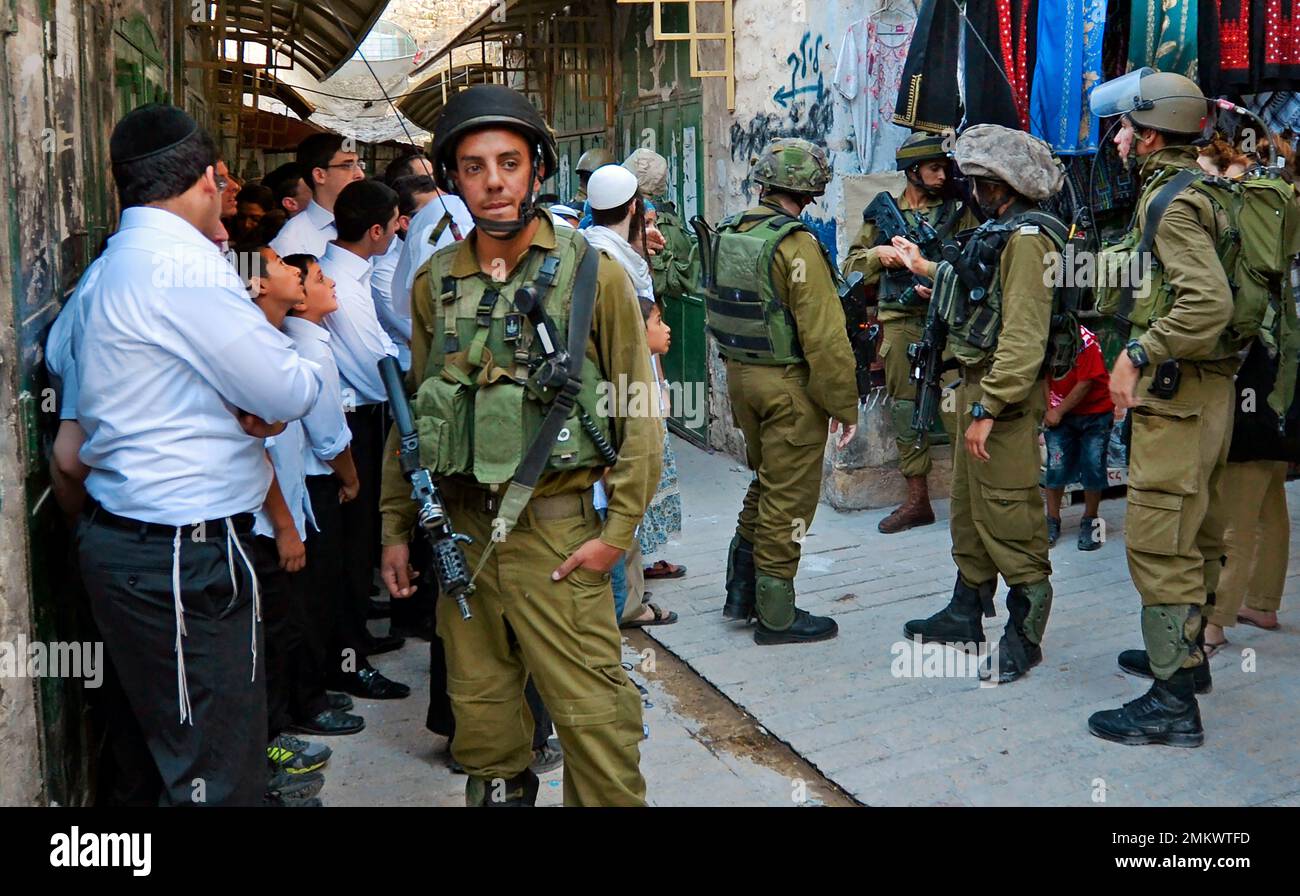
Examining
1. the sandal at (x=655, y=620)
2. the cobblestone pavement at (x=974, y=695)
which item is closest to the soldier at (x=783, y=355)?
the cobblestone pavement at (x=974, y=695)

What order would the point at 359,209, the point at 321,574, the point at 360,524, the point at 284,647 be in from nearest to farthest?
the point at 284,647 → the point at 321,574 → the point at 359,209 → the point at 360,524

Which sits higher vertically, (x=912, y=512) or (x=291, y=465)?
(x=291, y=465)

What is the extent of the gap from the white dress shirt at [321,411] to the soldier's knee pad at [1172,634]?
2845 mm

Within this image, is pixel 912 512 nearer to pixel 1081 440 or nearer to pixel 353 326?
pixel 1081 440

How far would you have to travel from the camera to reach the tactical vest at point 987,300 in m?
4.46

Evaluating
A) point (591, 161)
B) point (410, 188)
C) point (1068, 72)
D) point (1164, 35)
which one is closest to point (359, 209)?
point (410, 188)

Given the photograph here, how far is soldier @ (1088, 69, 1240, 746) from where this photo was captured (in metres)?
3.96

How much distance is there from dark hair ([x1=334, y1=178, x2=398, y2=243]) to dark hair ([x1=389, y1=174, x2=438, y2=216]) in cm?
84

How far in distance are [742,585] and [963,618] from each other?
1.02m

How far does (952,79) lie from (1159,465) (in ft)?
10.4

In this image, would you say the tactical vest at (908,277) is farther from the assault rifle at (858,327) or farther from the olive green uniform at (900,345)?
the assault rifle at (858,327)

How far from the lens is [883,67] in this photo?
23.1 feet

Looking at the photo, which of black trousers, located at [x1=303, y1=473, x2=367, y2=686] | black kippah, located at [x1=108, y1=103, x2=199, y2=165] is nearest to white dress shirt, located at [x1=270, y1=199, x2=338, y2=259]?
black trousers, located at [x1=303, y1=473, x2=367, y2=686]
